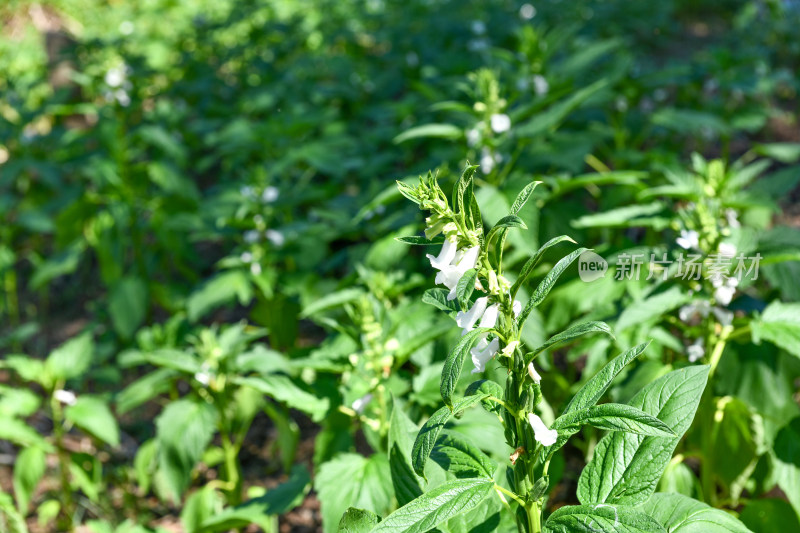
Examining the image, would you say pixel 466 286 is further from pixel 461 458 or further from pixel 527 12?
pixel 527 12

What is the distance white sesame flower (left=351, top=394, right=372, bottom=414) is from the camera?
2145 mm

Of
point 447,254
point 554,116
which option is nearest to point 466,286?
point 447,254

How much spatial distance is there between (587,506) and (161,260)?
3809 mm

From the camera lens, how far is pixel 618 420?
50.9 inches

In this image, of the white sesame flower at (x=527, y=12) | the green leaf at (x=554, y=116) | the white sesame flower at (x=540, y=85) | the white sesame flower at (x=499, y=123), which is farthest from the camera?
the white sesame flower at (x=527, y=12)

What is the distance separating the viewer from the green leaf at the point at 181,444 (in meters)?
2.69

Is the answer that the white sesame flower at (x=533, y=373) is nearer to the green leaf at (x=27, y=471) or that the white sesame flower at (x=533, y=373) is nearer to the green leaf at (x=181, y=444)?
the green leaf at (x=181, y=444)

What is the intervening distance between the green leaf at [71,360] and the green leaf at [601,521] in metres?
2.64

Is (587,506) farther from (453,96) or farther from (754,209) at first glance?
(453,96)

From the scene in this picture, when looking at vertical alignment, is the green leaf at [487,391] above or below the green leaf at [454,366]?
below

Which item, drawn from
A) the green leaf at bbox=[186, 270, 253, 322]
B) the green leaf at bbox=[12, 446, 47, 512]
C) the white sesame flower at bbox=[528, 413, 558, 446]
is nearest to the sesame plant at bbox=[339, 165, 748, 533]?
the white sesame flower at bbox=[528, 413, 558, 446]

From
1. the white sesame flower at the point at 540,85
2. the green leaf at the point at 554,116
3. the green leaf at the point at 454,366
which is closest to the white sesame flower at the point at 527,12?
the white sesame flower at the point at 540,85

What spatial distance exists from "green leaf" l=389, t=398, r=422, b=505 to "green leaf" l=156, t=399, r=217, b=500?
1206 mm

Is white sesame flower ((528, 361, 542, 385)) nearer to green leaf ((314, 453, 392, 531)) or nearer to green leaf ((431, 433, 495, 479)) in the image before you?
green leaf ((431, 433, 495, 479))
